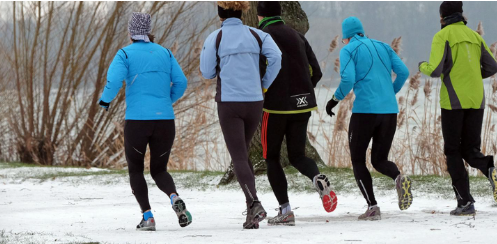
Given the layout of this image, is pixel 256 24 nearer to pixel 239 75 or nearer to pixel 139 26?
pixel 139 26

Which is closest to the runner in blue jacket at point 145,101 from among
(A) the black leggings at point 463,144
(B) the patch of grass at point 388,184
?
(A) the black leggings at point 463,144

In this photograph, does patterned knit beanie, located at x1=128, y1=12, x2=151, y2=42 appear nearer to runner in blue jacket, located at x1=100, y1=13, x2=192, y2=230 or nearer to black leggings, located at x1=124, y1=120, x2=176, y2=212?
runner in blue jacket, located at x1=100, y1=13, x2=192, y2=230

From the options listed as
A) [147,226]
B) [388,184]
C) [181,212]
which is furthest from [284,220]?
[388,184]

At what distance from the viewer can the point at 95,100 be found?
12281 mm

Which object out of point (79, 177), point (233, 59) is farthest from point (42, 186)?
point (233, 59)

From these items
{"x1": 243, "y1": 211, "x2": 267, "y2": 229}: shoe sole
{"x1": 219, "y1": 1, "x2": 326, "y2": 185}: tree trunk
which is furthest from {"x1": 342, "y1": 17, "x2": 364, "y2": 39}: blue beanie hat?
{"x1": 219, "y1": 1, "x2": 326, "y2": 185}: tree trunk

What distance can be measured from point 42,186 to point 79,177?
67cm

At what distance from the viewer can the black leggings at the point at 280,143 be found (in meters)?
5.16

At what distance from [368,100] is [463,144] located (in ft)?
2.96

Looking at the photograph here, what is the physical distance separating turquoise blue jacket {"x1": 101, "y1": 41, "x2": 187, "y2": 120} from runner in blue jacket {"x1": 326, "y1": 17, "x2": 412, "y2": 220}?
1.29 meters

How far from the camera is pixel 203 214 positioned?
6293 millimetres

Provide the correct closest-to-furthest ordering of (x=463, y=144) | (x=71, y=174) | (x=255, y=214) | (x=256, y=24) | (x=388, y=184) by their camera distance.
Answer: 1. (x=255, y=214)
2. (x=463, y=144)
3. (x=388, y=184)
4. (x=256, y=24)
5. (x=71, y=174)

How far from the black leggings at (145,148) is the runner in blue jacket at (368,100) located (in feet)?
4.27

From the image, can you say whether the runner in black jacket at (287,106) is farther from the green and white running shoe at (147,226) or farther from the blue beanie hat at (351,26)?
the green and white running shoe at (147,226)
